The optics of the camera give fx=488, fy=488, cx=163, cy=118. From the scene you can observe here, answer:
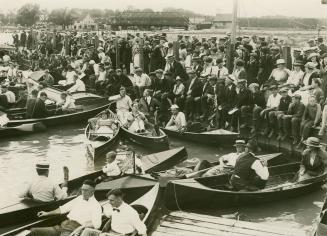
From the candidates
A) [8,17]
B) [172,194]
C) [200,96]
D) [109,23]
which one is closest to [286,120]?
[200,96]

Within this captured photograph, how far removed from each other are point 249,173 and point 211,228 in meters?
2.02

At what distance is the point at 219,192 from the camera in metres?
10.9

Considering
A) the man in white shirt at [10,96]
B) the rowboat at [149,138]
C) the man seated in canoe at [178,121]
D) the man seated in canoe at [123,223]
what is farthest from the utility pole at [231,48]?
the man seated in canoe at [123,223]

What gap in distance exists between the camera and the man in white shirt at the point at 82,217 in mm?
8406

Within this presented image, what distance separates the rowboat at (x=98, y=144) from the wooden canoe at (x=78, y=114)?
292cm

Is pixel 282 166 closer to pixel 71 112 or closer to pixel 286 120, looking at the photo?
pixel 286 120

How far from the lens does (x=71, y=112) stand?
2033cm

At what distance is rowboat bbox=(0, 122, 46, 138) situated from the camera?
59.5 ft

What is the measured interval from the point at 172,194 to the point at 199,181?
103cm

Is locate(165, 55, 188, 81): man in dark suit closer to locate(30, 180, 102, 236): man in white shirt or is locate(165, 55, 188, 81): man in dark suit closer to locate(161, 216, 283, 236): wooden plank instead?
locate(161, 216, 283, 236): wooden plank

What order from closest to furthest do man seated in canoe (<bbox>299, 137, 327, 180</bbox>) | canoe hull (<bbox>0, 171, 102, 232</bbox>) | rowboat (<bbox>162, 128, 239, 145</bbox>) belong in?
1. canoe hull (<bbox>0, 171, 102, 232</bbox>)
2. man seated in canoe (<bbox>299, 137, 327, 180</bbox>)
3. rowboat (<bbox>162, 128, 239, 145</bbox>)

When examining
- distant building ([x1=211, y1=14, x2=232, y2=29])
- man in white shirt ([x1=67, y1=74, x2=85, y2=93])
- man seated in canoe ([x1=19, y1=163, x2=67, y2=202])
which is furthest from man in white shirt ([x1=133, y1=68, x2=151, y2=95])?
distant building ([x1=211, y1=14, x2=232, y2=29])

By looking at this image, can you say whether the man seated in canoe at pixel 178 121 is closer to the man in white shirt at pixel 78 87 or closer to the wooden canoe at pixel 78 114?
the wooden canoe at pixel 78 114

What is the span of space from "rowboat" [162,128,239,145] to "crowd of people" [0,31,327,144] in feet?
0.85
